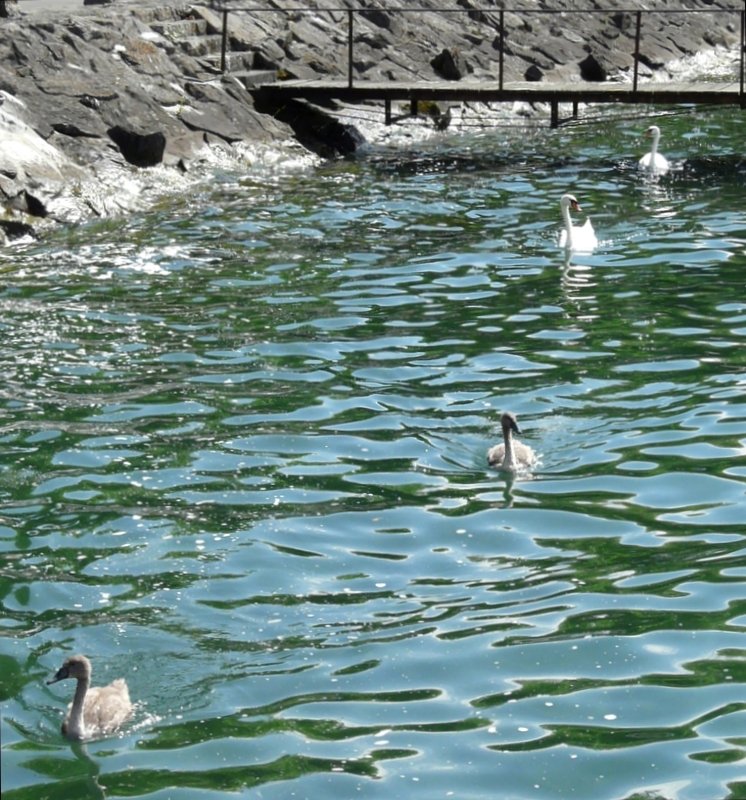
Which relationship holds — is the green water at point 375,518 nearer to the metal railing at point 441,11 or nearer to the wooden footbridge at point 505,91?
the wooden footbridge at point 505,91

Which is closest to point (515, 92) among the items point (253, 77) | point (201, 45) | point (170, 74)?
point (253, 77)

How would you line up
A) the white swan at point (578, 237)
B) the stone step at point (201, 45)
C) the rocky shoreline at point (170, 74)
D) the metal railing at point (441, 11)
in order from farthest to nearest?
the stone step at point (201, 45)
the metal railing at point (441, 11)
the rocky shoreline at point (170, 74)
the white swan at point (578, 237)

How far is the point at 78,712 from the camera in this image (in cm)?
786

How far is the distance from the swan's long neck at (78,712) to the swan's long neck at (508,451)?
4.21 metres

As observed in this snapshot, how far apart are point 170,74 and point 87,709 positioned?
2104cm

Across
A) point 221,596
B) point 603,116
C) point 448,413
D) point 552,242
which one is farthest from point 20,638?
point 603,116

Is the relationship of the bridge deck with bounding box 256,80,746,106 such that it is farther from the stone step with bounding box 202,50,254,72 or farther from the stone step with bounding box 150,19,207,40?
the stone step with bounding box 150,19,207,40

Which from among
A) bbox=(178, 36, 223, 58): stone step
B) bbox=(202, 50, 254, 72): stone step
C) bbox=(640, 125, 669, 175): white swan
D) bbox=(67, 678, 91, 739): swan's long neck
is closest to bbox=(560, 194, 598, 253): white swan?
bbox=(640, 125, 669, 175): white swan

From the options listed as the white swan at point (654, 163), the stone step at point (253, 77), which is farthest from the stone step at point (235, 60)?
the white swan at point (654, 163)

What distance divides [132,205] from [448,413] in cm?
1049

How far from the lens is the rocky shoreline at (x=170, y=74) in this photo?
2230 centimetres

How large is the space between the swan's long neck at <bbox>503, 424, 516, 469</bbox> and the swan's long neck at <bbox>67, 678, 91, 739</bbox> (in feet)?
13.8

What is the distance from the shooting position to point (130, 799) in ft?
24.2

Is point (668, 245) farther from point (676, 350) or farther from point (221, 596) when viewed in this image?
point (221, 596)
